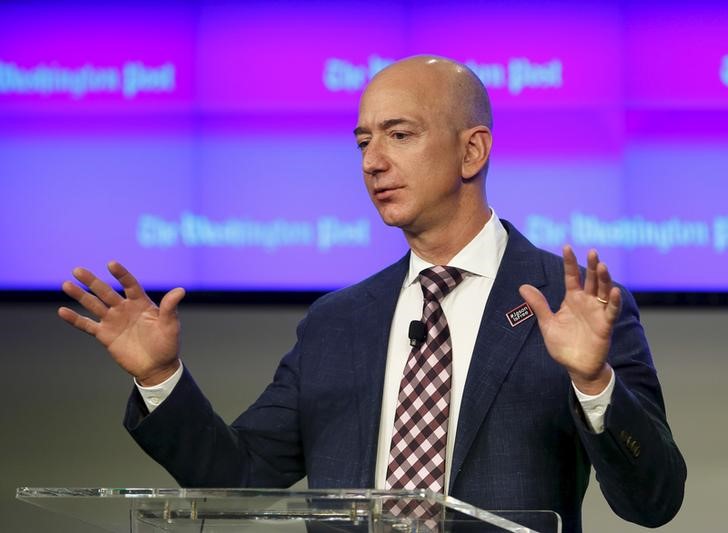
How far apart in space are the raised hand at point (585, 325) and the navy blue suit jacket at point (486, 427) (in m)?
0.15

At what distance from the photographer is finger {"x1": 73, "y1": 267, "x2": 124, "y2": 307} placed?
2.29 m

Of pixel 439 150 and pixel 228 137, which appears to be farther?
pixel 228 137

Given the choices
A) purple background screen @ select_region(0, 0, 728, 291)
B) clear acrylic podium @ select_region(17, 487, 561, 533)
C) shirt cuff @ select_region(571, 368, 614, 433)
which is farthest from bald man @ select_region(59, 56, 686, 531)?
purple background screen @ select_region(0, 0, 728, 291)

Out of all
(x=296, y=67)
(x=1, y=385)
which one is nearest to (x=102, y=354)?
(x=1, y=385)

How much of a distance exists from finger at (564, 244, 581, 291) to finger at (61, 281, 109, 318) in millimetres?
878

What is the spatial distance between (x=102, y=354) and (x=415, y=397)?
2541mm

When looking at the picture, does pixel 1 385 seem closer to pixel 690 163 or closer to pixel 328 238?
pixel 328 238

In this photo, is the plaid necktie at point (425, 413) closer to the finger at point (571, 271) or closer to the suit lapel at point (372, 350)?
the suit lapel at point (372, 350)

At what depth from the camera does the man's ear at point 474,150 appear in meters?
2.75

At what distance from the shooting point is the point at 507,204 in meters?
4.34

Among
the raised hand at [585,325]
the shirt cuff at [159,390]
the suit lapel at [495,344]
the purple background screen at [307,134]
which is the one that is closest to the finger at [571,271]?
the raised hand at [585,325]

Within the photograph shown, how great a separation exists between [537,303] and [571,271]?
9 centimetres

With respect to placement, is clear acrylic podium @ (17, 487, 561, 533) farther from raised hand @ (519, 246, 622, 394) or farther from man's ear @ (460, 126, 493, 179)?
man's ear @ (460, 126, 493, 179)

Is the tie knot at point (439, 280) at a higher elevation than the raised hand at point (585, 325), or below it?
higher
